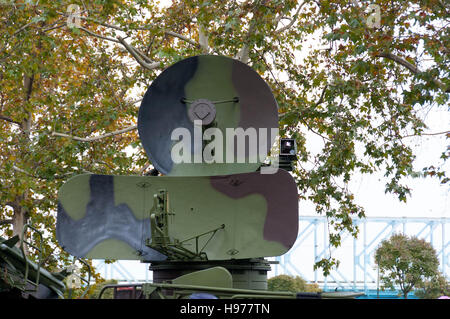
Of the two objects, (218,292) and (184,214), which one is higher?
(184,214)

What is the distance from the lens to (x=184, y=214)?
877 cm

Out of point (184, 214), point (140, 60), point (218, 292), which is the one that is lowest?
point (218, 292)

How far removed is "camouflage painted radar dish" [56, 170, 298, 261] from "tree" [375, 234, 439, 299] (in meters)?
19.6

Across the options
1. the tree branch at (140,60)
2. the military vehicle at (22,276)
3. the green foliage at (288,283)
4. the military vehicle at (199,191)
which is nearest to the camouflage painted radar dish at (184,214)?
the military vehicle at (199,191)

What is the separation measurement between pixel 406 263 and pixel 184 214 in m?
21.0

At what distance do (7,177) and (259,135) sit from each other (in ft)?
30.4

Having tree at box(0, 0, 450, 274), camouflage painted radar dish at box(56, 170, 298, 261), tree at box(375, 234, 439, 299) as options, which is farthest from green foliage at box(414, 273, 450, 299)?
camouflage painted radar dish at box(56, 170, 298, 261)

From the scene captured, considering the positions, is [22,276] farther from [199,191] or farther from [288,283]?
[288,283]

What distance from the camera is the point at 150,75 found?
17.0 meters

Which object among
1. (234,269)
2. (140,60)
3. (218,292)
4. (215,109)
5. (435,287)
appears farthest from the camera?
(435,287)

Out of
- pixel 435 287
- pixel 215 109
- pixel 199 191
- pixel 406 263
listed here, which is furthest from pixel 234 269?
pixel 435 287

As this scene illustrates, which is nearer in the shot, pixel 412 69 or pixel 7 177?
pixel 412 69
